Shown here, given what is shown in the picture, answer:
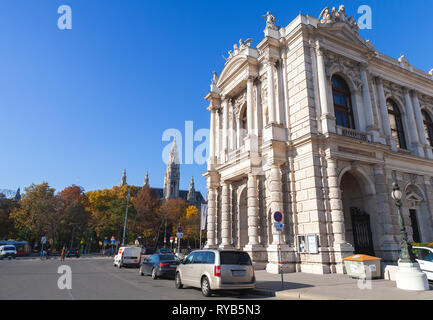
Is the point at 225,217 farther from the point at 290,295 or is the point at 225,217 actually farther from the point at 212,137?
the point at 290,295

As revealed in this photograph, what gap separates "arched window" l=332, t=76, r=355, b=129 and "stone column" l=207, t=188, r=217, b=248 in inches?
473

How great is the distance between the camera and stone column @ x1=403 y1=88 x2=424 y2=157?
77.6 feet

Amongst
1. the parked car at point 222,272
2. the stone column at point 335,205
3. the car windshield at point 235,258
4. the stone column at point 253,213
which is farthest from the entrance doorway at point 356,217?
the car windshield at point 235,258

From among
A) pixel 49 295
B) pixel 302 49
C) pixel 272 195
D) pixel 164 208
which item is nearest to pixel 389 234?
pixel 272 195

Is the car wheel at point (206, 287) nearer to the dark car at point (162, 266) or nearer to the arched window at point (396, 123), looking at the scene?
the dark car at point (162, 266)

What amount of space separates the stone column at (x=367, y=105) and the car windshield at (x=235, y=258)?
14.6m

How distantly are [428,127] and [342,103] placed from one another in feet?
39.6

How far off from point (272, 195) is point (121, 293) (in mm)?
10666

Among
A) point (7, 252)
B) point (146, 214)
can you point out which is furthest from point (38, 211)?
point (146, 214)

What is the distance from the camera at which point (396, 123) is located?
80.7 feet

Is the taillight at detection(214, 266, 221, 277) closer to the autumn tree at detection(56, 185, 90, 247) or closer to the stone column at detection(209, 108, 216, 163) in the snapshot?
the stone column at detection(209, 108, 216, 163)

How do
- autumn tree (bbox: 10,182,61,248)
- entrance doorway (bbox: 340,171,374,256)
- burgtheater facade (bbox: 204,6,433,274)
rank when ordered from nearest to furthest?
1. burgtheater facade (bbox: 204,6,433,274)
2. entrance doorway (bbox: 340,171,374,256)
3. autumn tree (bbox: 10,182,61,248)

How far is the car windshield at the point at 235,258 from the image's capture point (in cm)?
1030

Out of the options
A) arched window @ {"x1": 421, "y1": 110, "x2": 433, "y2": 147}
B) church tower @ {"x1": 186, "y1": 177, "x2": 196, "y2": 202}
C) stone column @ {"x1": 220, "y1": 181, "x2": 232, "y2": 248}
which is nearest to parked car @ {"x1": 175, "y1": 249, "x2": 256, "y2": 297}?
stone column @ {"x1": 220, "y1": 181, "x2": 232, "y2": 248}
